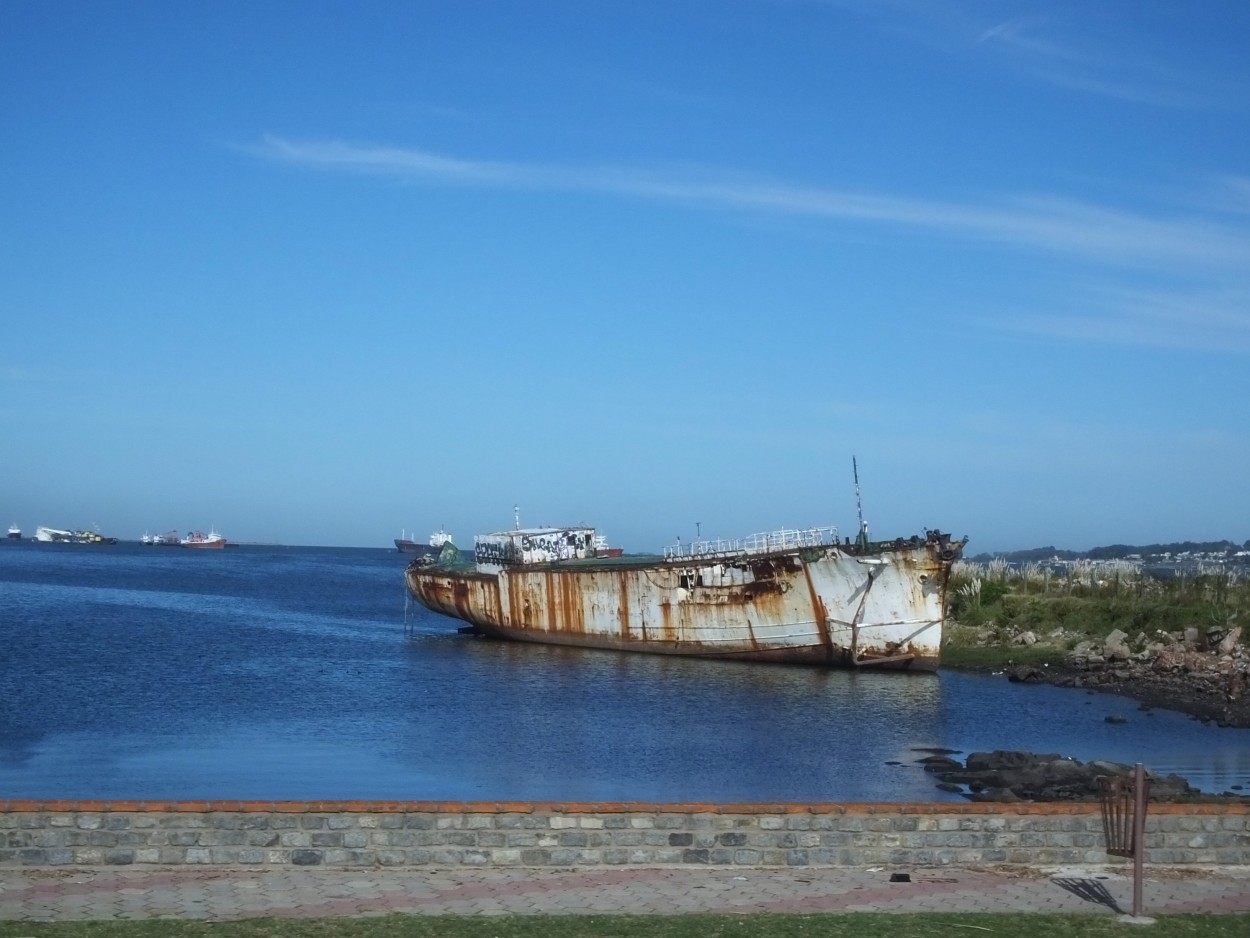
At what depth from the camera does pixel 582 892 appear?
1277 cm

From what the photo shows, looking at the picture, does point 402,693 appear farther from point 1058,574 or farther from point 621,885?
point 1058,574

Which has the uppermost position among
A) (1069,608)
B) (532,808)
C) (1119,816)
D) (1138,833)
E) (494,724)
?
(532,808)

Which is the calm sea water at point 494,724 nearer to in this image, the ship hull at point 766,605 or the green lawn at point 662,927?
the ship hull at point 766,605

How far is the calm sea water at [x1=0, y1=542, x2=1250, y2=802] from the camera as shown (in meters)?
26.8

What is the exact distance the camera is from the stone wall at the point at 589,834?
1313 centimetres

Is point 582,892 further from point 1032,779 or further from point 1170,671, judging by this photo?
point 1170,671

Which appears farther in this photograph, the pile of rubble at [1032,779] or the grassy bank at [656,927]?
the pile of rubble at [1032,779]

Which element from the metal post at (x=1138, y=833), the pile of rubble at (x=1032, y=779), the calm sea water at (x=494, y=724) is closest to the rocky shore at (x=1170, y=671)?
the calm sea water at (x=494, y=724)

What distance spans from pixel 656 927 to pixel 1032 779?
15.8 meters

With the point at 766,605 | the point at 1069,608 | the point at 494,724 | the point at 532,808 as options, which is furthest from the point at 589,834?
the point at 1069,608

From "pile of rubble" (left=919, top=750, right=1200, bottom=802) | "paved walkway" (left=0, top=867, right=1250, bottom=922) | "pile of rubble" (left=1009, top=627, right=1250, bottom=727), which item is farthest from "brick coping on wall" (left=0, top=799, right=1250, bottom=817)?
"pile of rubble" (left=1009, top=627, right=1250, bottom=727)

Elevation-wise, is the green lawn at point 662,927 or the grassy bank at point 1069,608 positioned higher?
the green lawn at point 662,927

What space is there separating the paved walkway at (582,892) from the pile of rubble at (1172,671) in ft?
81.2

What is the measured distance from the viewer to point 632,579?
5569cm
